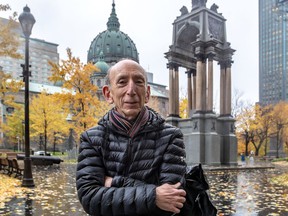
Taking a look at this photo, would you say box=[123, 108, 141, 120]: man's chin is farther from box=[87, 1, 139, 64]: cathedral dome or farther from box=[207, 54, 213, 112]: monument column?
box=[87, 1, 139, 64]: cathedral dome

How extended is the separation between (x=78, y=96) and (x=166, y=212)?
92.8 ft

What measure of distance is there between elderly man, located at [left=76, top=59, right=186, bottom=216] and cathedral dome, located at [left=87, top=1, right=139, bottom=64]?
394 ft

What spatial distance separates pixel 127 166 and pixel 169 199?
1.34 feet

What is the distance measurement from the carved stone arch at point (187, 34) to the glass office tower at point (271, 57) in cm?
3097

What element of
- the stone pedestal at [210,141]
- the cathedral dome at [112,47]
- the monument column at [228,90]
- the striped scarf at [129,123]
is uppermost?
the cathedral dome at [112,47]

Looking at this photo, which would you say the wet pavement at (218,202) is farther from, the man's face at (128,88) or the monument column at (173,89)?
the monument column at (173,89)

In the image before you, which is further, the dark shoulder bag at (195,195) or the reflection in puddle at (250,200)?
the reflection in puddle at (250,200)

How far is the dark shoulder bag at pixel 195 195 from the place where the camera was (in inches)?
86.7

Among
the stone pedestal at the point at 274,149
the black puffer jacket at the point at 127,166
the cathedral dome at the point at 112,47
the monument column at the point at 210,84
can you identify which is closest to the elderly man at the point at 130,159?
the black puffer jacket at the point at 127,166

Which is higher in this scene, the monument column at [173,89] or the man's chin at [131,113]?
the monument column at [173,89]

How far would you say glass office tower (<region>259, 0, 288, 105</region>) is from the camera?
189ft

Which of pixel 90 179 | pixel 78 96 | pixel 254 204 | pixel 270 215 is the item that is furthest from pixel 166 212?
pixel 78 96

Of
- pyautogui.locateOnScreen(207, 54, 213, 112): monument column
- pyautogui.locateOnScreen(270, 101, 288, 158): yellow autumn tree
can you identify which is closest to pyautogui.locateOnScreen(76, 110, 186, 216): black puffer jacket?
pyautogui.locateOnScreen(207, 54, 213, 112): monument column

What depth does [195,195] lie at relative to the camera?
7.34 feet
